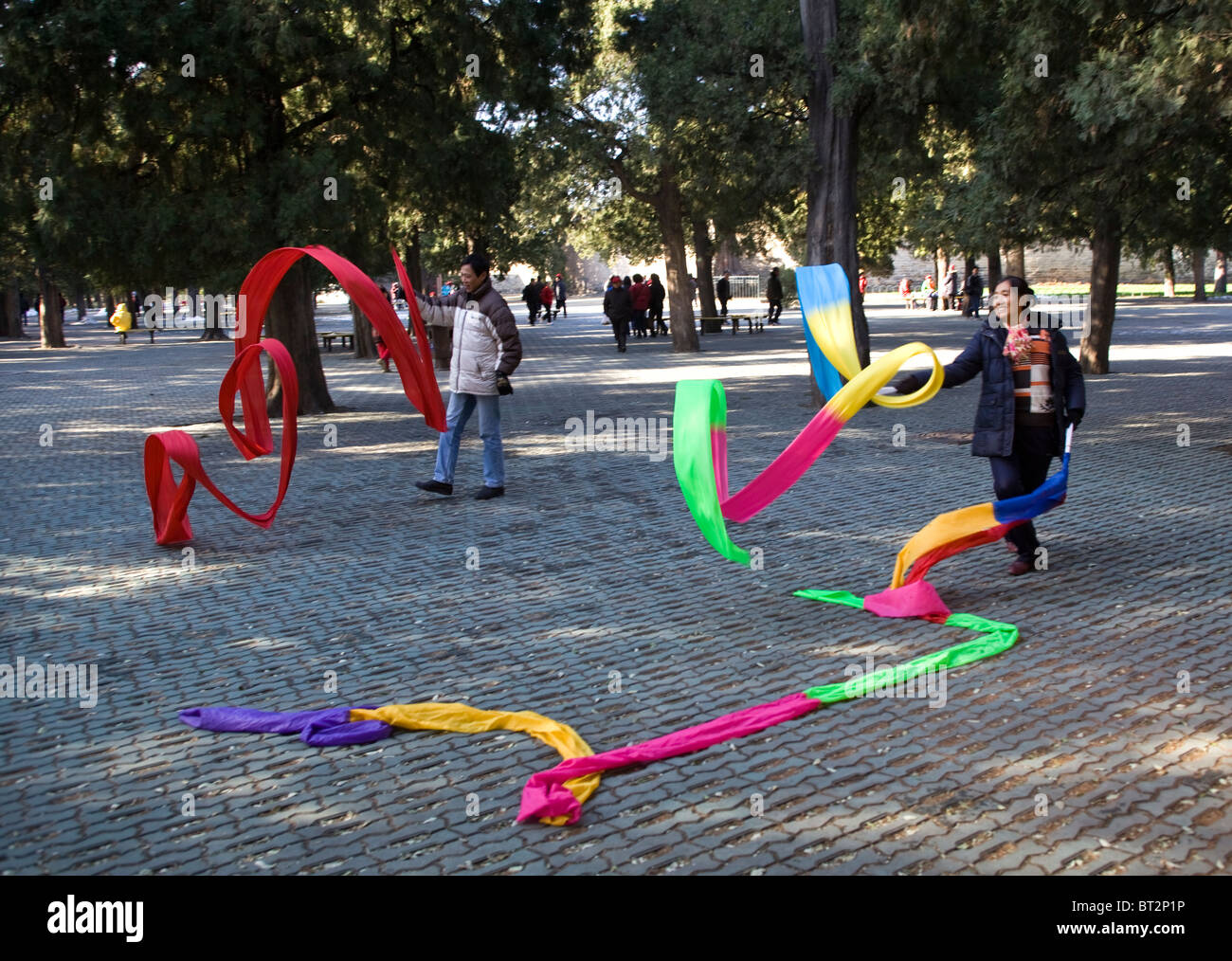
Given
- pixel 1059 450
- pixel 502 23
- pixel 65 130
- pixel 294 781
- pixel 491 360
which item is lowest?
pixel 294 781

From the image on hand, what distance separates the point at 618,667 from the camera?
6191 millimetres

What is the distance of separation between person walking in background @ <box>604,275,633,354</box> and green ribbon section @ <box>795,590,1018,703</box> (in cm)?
2423

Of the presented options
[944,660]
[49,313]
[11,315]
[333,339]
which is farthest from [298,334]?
[11,315]

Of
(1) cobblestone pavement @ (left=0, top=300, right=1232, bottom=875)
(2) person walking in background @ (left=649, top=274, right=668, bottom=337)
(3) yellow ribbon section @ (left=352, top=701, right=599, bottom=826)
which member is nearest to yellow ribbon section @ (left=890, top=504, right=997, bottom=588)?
(1) cobblestone pavement @ (left=0, top=300, right=1232, bottom=875)

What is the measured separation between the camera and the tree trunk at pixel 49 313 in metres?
36.9

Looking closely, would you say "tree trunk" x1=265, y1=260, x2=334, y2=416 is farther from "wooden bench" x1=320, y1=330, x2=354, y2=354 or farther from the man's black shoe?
"wooden bench" x1=320, y1=330, x2=354, y2=354

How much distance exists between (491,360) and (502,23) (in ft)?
25.0

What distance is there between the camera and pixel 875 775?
478cm

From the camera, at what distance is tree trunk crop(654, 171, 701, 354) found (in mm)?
27828

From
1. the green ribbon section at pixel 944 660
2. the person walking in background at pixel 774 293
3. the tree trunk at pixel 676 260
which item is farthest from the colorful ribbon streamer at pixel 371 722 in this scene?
the person walking in background at pixel 774 293

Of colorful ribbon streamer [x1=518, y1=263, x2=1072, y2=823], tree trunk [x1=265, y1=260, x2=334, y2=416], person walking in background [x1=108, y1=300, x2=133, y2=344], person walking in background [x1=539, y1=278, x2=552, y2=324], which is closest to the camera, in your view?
colorful ribbon streamer [x1=518, y1=263, x2=1072, y2=823]

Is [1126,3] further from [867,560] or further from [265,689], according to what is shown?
[265,689]

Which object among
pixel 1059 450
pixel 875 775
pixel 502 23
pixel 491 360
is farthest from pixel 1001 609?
pixel 502 23

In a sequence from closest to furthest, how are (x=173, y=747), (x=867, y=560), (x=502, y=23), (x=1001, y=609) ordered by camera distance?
(x=173, y=747), (x=1001, y=609), (x=867, y=560), (x=502, y=23)
